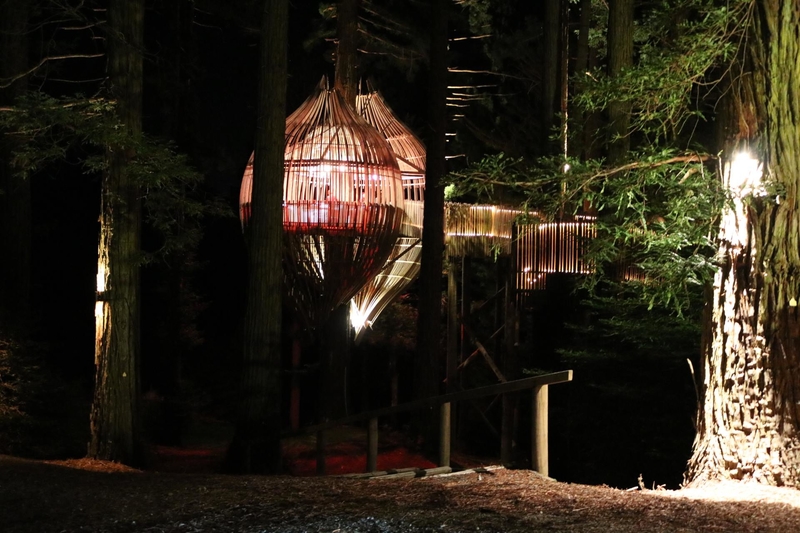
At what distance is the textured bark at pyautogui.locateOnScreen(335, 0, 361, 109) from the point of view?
60.6 feet

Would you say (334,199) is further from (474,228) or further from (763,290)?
(763,290)

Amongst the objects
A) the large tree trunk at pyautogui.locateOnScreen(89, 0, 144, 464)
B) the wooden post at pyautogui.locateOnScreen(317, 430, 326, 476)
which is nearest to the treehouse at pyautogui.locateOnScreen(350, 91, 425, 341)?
the wooden post at pyautogui.locateOnScreen(317, 430, 326, 476)

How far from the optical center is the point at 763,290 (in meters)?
6.96

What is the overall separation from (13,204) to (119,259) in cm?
401

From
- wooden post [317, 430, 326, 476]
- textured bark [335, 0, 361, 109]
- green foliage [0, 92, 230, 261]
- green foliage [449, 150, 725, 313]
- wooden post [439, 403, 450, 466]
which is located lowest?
wooden post [317, 430, 326, 476]

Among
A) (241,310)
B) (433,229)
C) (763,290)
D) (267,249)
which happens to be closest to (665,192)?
(763,290)

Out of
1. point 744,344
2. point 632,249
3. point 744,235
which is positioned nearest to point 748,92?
point 744,235

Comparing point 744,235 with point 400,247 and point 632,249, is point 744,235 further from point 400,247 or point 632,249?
point 400,247

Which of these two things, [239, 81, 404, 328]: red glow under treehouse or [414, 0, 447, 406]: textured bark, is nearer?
[239, 81, 404, 328]: red glow under treehouse

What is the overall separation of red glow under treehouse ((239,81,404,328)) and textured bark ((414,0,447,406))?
75cm

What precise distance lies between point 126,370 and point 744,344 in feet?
25.3

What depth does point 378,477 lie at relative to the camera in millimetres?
8062

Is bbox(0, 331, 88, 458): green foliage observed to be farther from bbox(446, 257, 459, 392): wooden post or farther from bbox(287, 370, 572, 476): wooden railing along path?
bbox(446, 257, 459, 392): wooden post

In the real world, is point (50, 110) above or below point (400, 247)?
above
